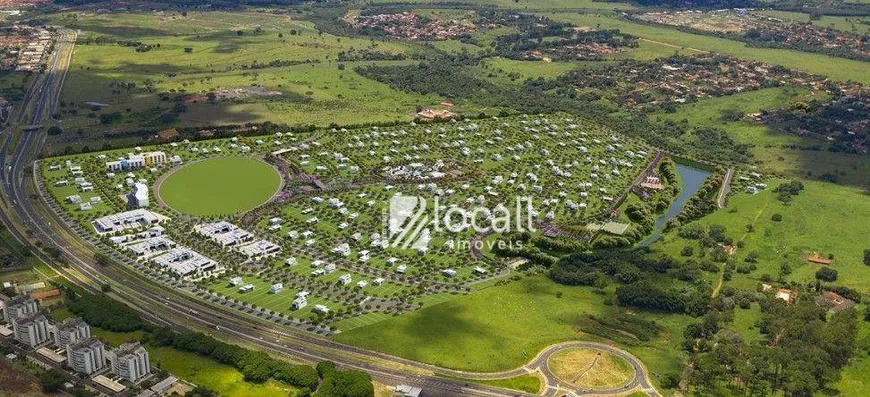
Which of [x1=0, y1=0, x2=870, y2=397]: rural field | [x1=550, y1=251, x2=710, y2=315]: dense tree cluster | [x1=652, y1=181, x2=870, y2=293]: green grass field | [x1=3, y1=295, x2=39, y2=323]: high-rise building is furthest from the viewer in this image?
[x1=652, y1=181, x2=870, y2=293]: green grass field

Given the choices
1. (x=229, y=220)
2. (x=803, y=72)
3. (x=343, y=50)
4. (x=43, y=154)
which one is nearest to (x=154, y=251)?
(x=229, y=220)

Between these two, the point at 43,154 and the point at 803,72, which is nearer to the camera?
the point at 43,154

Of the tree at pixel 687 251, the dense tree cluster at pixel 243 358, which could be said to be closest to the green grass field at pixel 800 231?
the tree at pixel 687 251

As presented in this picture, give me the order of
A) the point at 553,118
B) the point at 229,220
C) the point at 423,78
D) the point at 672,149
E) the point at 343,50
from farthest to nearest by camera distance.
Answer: the point at 343,50, the point at 423,78, the point at 553,118, the point at 672,149, the point at 229,220

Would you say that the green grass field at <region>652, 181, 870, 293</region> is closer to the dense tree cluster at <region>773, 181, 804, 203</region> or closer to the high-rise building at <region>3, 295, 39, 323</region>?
the dense tree cluster at <region>773, 181, 804, 203</region>

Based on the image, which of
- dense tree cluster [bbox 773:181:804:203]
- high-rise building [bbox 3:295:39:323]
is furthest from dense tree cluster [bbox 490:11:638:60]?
high-rise building [bbox 3:295:39:323]

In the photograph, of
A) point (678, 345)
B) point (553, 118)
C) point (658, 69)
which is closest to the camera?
point (678, 345)

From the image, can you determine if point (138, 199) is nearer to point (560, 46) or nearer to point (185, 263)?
point (185, 263)

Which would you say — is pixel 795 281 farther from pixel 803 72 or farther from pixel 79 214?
pixel 803 72
